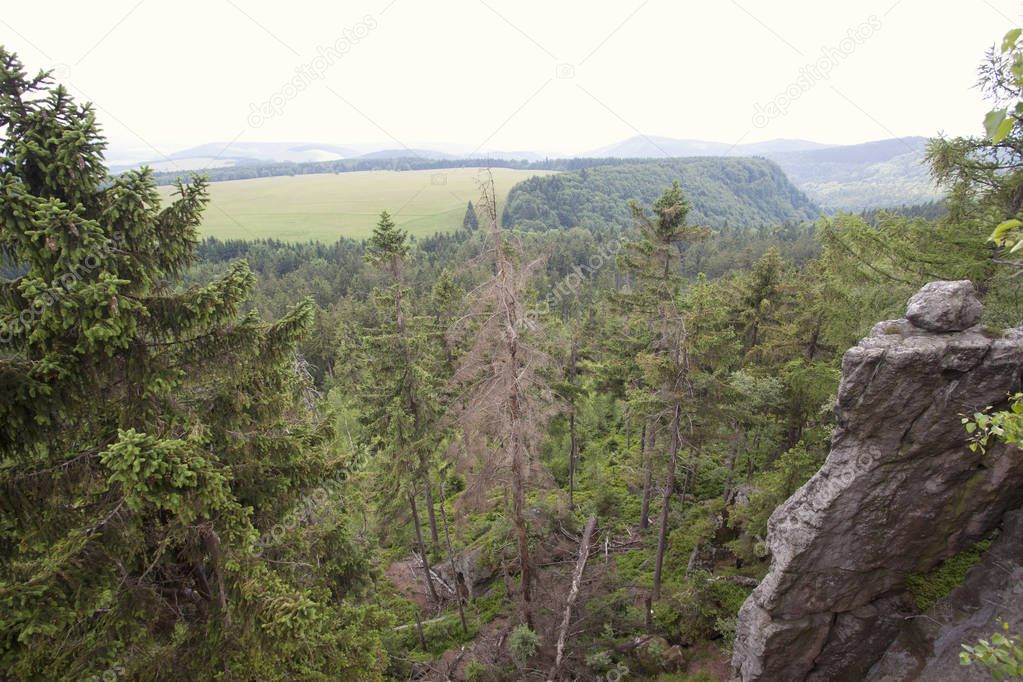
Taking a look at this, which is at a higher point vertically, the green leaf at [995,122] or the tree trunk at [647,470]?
the green leaf at [995,122]

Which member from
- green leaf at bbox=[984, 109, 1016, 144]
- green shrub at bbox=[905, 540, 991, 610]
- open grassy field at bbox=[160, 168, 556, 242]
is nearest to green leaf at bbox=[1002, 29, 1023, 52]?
green leaf at bbox=[984, 109, 1016, 144]

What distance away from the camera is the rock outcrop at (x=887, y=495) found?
9008 millimetres

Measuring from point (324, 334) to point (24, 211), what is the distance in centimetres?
4957

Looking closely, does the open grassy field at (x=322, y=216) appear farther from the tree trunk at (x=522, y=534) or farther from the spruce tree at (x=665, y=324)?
the tree trunk at (x=522, y=534)

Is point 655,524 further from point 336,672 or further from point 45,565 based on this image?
point 45,565

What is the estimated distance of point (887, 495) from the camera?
9.66 metres

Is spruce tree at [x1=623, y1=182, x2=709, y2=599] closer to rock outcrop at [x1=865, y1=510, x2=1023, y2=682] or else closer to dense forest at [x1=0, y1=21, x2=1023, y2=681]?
dense forest at [x1=0, y1=21, x2=1023, y2=681]

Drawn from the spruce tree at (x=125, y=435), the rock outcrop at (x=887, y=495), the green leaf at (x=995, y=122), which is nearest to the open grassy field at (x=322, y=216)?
the spruce tree at (x=125, y=435)

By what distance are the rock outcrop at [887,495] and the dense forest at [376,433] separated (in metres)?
1.15

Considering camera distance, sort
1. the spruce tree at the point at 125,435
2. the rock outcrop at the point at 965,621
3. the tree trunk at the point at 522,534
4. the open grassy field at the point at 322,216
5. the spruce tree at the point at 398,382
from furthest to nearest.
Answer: the open grassy field at the point at 322,216 → the spruce tree at the point at 398,382 → the tree trunk at the point at 522,534 → the rock outcrop at the point at 965,621 → the spruce tree at the point at 125,435

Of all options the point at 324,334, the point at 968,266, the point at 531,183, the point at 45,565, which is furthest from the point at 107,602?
the point at 531,183

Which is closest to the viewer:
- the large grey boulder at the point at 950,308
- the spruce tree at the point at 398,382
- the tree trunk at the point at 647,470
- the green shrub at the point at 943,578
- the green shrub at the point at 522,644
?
the large grey boulder at the point at 950,308

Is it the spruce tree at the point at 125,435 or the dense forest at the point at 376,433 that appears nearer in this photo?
the spruce tree at the point at 125,435

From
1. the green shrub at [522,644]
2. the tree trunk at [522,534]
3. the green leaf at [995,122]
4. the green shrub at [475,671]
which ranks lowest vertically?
the green shrub at [475,671]
